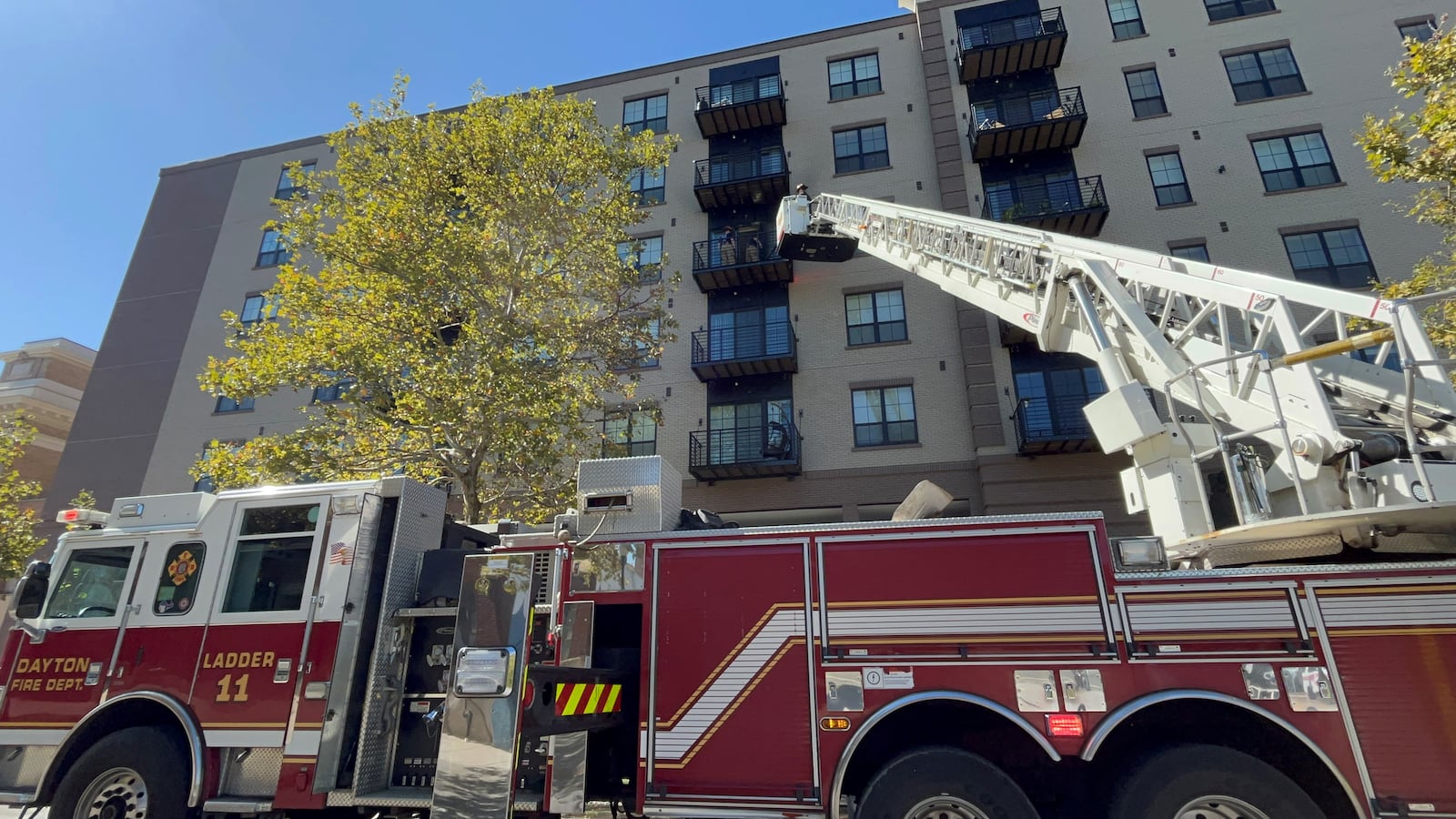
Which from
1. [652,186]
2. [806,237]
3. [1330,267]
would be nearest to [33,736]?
[806,237]

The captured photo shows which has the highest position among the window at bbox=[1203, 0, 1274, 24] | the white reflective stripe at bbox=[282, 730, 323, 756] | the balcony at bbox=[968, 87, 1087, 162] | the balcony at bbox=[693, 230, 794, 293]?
the window at bbox=[1203, 0, 1274, 24]

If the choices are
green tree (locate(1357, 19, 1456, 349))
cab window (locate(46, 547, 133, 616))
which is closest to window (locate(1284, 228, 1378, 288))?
green tree (locate(1357, 19, 1456, 349))

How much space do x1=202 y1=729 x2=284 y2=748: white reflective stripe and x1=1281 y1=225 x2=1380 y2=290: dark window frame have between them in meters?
21.9

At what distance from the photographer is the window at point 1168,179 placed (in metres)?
18.7

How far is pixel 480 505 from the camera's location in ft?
41.6

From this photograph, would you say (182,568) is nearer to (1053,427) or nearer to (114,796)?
(114,796)

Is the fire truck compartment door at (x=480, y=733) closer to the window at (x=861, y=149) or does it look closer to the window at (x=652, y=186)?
the window at (x=861, y=149)

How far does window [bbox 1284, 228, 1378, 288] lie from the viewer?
17.2 metres

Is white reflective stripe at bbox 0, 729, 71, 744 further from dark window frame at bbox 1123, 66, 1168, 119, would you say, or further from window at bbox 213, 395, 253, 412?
dark window frame at bbox 1123, 66, 1168, 119

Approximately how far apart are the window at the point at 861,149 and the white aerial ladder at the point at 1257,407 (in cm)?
1443

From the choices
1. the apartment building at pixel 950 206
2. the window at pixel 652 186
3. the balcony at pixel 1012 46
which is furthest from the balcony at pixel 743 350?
the balcony at pixel 1012 46

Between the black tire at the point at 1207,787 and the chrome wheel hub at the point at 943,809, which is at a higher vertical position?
the black tire at the point at 1207,787

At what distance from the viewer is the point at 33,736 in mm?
5879

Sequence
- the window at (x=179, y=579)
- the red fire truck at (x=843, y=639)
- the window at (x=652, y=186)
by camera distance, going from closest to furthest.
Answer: the red fire truck at (x=843, y=639) → the window at (x=179, y=579) → the window at (x=652, y=186)
